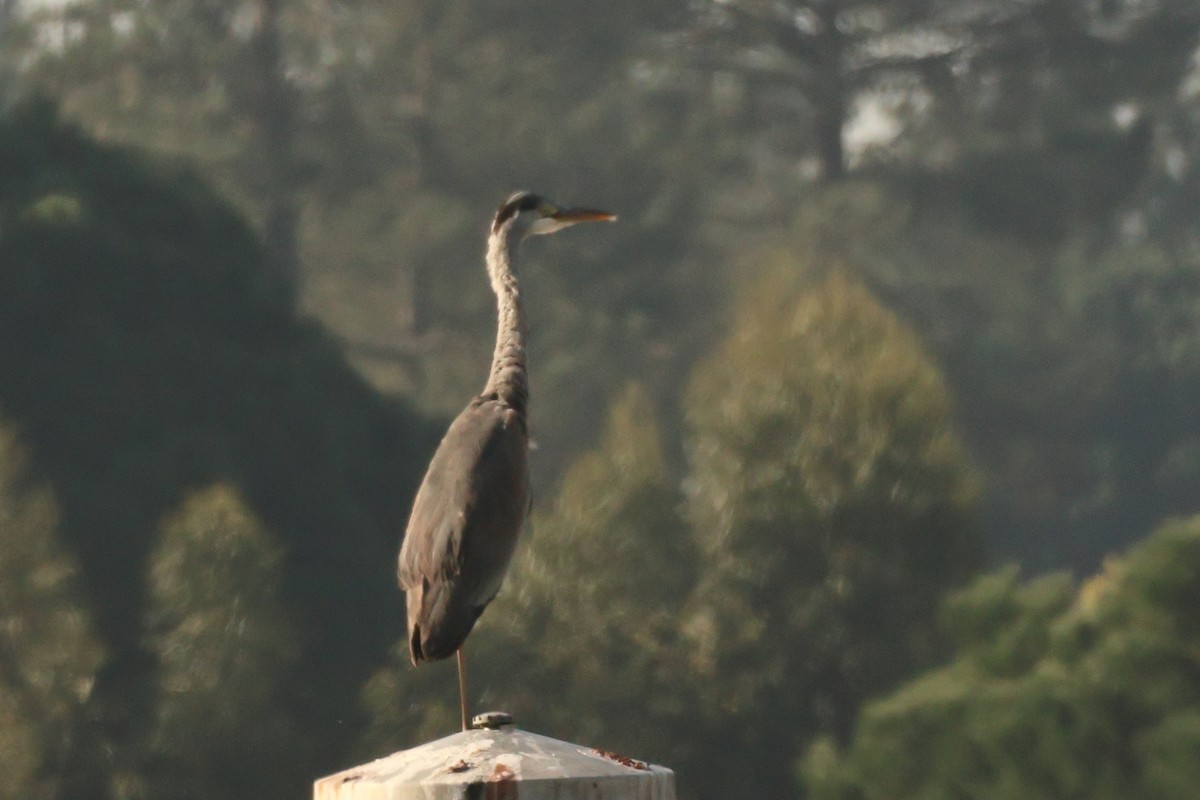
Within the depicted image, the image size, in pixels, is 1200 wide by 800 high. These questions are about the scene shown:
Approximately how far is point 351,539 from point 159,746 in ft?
9.97

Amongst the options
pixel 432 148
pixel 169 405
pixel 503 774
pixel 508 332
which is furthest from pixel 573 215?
pixel 432 148

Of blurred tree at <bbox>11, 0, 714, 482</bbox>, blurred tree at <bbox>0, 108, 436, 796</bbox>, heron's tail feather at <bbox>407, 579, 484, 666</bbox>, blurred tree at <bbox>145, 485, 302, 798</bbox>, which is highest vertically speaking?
blurred tree at <bbox>11, 0, 714, 482</bbox>

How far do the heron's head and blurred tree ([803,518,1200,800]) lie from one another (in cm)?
786

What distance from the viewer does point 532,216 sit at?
660 centimetres

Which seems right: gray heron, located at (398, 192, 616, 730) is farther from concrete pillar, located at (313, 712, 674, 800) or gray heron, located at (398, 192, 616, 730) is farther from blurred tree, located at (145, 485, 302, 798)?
blurred tree, located at (145, 485, 302, 798)

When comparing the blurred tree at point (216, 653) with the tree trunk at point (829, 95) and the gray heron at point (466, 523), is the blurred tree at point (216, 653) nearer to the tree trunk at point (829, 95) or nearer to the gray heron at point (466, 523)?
the gray heron at point (466, 523)

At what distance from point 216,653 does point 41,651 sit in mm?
1208

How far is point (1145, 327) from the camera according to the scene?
34.6 metres

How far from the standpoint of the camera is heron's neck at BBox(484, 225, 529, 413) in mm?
6230

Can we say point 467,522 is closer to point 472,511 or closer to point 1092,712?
point 472,511

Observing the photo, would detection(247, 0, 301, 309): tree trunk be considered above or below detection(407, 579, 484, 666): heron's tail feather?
above

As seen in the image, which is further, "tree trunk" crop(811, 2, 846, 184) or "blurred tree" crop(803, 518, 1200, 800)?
"tree trunk" crop(811, 2, 846, 184)

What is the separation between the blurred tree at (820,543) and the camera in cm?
1930

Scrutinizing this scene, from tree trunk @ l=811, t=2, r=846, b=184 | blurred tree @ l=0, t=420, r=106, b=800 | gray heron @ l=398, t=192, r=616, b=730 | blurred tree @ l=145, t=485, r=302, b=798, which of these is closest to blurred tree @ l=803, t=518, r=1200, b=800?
blurred tree @ l=145, t=485, r=302, b=798
